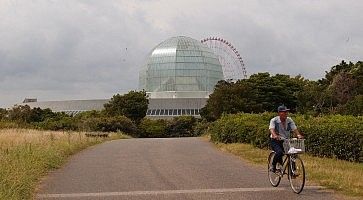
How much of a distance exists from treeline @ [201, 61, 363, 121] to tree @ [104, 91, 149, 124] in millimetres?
8834

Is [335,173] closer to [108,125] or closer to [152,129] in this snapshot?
[108,125]

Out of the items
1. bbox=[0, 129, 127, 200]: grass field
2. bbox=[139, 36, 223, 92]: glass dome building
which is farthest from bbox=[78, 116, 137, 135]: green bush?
bbox=[139, 36, 223, 92]: glass dome building

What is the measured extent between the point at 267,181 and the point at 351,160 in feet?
17.7

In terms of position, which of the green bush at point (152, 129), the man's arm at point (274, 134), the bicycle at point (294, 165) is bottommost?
the bicycle at point (294, 165)

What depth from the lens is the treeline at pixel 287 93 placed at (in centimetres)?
4338

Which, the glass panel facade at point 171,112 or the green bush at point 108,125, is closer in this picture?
the green bush at point 108,125

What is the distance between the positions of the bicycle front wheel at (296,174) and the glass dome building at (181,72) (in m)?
89.0

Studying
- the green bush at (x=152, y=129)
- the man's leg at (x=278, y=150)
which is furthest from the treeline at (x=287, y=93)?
the man's leg at (x=278, y=150)

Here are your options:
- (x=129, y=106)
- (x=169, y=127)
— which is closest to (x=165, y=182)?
(x=129, y=106)

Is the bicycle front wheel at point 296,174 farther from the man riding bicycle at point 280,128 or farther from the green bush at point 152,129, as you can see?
the green bush at point 152,129

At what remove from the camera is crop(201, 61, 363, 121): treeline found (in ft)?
142

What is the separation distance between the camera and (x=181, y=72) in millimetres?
106000

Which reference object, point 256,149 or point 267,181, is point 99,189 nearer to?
point 267,181

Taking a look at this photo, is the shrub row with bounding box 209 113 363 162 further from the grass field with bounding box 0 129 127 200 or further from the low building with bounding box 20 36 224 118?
the low building with bounding box 20 36 224 118
